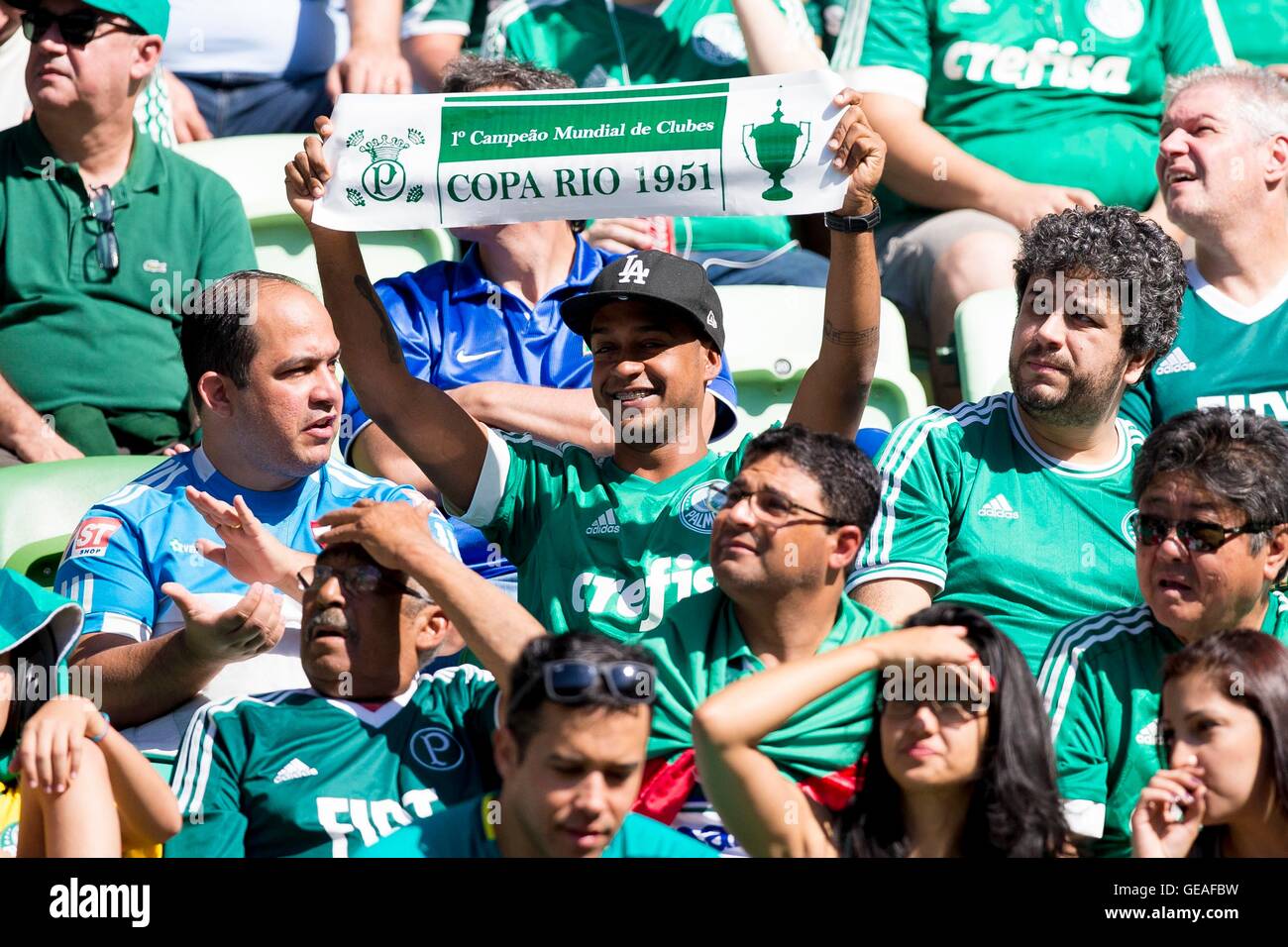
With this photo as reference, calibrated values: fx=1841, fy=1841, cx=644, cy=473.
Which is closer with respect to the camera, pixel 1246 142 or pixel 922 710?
pixel 922 710

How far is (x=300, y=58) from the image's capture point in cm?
548

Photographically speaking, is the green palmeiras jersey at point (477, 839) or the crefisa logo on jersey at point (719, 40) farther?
the crefisa logo on jersey at point (719, 40)

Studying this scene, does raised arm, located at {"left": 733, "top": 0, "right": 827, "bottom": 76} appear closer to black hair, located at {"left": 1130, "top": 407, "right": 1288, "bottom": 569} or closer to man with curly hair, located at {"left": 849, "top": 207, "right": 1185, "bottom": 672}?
man with curly hair, located at {"left": 849, "top": 207, "right": 1185, "bottom": 672}

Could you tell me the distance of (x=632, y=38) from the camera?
5301mm

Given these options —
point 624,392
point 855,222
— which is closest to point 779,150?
point 855,222

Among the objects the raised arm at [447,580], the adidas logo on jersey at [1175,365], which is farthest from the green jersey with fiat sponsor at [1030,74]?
the raised arm at [447,580]

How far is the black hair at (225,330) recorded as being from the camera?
3.58 m

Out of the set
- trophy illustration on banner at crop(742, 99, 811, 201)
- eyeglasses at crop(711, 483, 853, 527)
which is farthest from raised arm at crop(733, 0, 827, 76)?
eyeglasses at crop(711, 483, 853, 527)

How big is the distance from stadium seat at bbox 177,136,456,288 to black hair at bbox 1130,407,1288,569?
8.19ft

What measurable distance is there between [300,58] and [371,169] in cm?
213

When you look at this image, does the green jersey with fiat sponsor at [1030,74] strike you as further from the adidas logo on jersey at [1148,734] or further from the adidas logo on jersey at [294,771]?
the adidas logo on jersey at [294,771]

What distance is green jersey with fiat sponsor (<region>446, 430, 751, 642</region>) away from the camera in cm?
335

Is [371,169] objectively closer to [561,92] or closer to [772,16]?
[561,92]
